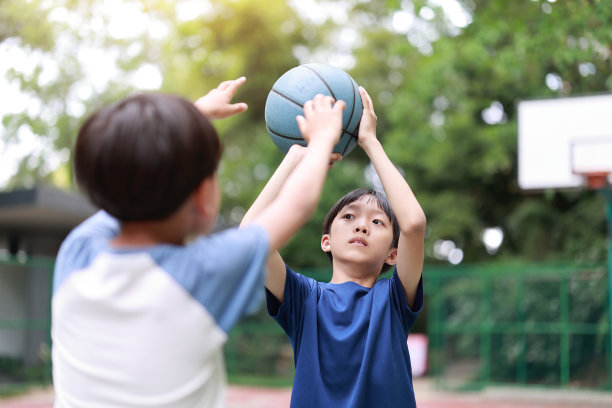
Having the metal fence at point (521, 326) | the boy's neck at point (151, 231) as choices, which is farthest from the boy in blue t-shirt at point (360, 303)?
the metal fence at point (521, 326)

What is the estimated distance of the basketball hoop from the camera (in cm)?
1130

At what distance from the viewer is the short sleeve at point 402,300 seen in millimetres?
2789

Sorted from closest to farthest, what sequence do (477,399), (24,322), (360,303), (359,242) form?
1. (360,303)
2. (359,242)
3. (24,322)
4. (477,399)

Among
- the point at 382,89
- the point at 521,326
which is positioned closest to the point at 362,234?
the point at 521,326

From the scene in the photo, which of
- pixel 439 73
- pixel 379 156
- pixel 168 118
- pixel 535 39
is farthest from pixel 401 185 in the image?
pixel 439 73

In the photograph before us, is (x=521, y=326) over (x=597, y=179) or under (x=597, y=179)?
under

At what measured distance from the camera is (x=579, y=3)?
27.0 feet

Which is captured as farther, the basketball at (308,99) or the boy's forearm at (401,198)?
the basketball at (308,99)

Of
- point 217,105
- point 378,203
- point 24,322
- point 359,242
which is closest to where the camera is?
point 217,105

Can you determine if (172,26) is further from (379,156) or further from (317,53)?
(379,156)

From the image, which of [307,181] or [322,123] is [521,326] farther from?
[307,181]

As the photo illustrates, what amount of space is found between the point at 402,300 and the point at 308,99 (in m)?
0.86

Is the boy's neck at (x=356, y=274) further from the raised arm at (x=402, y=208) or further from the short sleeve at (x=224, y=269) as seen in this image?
the short sleeve at (x=224, y=269)

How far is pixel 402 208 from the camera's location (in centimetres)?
252
